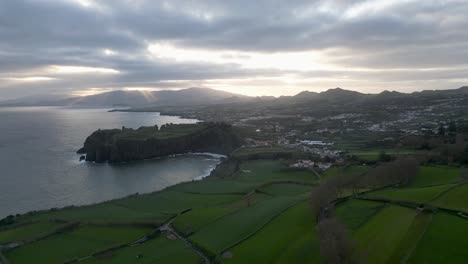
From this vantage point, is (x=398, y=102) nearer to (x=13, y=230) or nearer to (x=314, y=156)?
(x=314, y=156)

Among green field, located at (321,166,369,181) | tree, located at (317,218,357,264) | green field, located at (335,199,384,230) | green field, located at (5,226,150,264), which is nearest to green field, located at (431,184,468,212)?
green field, located at (335,199,384,230)

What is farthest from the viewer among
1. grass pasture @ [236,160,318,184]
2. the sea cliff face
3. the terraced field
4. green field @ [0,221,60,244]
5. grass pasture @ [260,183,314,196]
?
the sea cliff face

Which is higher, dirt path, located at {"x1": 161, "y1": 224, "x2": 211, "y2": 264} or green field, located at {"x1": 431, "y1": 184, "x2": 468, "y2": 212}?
green field, located at {"x1": 431, "y1": 184, "x2": 468, "y2": 212}

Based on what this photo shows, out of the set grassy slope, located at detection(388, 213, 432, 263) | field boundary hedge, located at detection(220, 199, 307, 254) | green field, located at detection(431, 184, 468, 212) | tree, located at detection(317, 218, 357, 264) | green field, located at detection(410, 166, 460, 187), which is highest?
tree, located at detection(317, 218, 357, 264)

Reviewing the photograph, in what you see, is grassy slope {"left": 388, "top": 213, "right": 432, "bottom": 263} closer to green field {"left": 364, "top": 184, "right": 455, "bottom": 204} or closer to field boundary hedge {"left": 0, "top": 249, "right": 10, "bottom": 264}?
green field {"left": 364, "top": 184, "right": 455, "bottom": 204}

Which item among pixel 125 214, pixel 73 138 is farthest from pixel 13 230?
pixel 73 138

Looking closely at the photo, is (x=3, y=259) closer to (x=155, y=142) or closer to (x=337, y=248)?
(x=337, y=248)

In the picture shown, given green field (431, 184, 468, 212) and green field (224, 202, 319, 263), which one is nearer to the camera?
green field (224, 202, 319, 263)

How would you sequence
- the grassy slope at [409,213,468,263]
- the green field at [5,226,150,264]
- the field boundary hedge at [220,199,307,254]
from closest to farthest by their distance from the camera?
the grassy slope at [409,213,468,263] < the field boundary hedge at [220,199,307,254] < the green field at [5,226,150,264]
